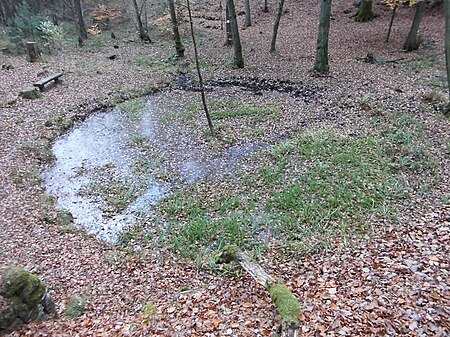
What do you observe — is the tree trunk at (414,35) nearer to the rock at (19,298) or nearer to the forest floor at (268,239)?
the forest floor at (268,239)

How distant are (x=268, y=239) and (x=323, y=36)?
1191 cm

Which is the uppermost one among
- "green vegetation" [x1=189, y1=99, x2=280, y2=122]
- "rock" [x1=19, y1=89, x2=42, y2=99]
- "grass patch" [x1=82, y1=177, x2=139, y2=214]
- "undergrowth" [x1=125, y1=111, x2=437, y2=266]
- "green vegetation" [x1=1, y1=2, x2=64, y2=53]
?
"green vegetation" [x1=1, y1=2, x2=64, y2=53]

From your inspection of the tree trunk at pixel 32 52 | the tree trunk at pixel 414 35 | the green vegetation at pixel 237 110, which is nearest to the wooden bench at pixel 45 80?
the tree trunk at pixel 32 52

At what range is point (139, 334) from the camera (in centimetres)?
527

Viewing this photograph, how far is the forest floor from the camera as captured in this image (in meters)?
5.34

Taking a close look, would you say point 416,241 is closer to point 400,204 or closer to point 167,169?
point 400,204

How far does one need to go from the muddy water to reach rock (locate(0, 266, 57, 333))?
2.95 m

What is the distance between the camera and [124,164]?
37.9 ft

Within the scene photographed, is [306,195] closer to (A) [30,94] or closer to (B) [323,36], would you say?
(B) [323,36]

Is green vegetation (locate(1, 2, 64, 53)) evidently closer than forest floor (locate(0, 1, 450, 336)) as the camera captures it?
No

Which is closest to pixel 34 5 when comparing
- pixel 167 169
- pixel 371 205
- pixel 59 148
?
pixel 59 148

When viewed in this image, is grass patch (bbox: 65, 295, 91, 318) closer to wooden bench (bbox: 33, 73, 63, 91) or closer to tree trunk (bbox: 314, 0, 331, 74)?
wooden bench (bbox: 33, 73, 63, 91)

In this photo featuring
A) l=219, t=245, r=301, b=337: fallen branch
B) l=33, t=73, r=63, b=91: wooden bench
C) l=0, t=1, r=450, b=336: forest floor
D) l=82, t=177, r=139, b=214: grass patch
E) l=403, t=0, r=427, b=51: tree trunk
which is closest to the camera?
l=219, t=245, r=301, b=337: fallen branch

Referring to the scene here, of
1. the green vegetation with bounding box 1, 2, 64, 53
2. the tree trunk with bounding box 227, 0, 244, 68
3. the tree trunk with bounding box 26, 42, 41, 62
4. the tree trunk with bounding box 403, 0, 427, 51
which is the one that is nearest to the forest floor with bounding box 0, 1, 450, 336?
the tree trunk with bounding box 227, 0, 244, 68
